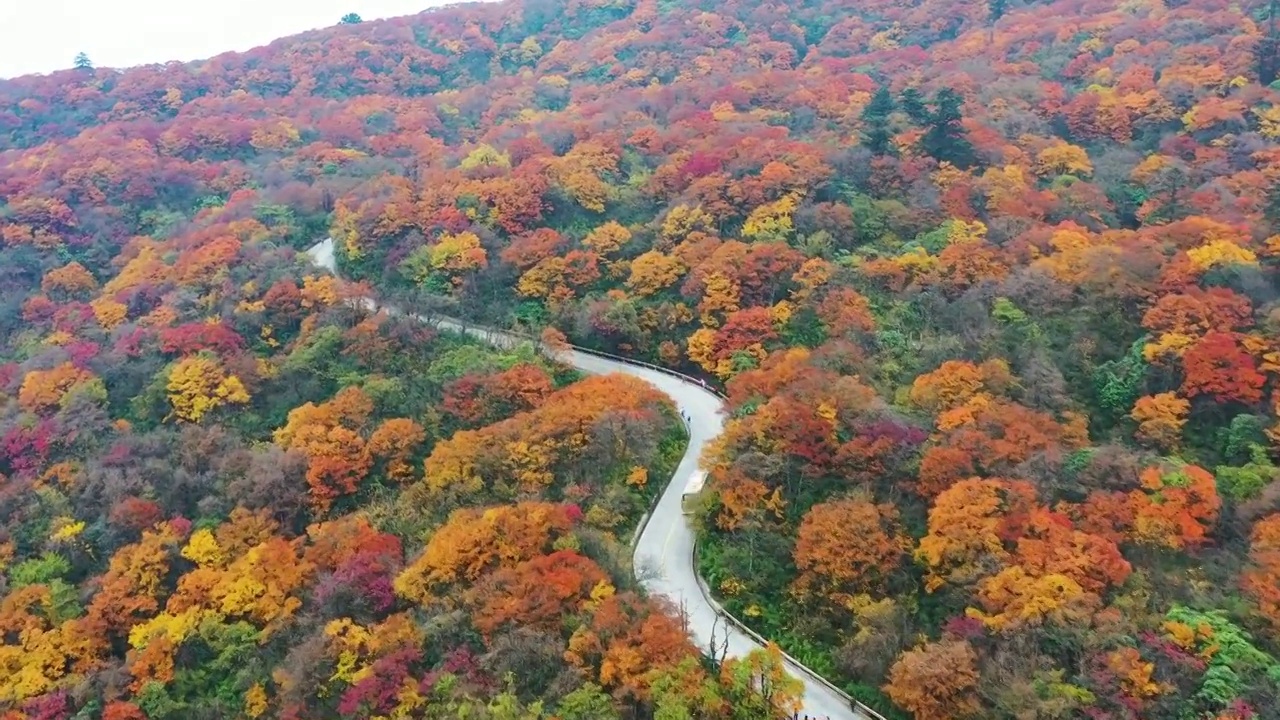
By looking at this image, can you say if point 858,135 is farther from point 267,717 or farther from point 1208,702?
point 267,717

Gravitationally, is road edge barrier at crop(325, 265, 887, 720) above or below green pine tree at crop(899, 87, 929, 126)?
below

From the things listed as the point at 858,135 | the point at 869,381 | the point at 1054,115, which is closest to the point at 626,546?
the point at 869,381

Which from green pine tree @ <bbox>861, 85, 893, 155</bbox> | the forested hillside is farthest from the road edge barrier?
green pine tree @ <bbox>861, 85, 893, 155</bbox>

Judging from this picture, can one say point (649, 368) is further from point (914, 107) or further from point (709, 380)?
point (914, 107)

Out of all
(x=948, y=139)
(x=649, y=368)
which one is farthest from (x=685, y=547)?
(x=948, y=139)

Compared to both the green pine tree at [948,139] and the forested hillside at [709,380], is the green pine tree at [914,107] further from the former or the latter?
the green pine tree at [948,139]

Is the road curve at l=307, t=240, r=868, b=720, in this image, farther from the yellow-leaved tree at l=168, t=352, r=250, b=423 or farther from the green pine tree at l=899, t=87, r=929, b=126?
the green pine tree at l=899, t=87, r=929, b=126

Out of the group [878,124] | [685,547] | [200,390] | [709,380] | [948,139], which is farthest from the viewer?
[878,124]
